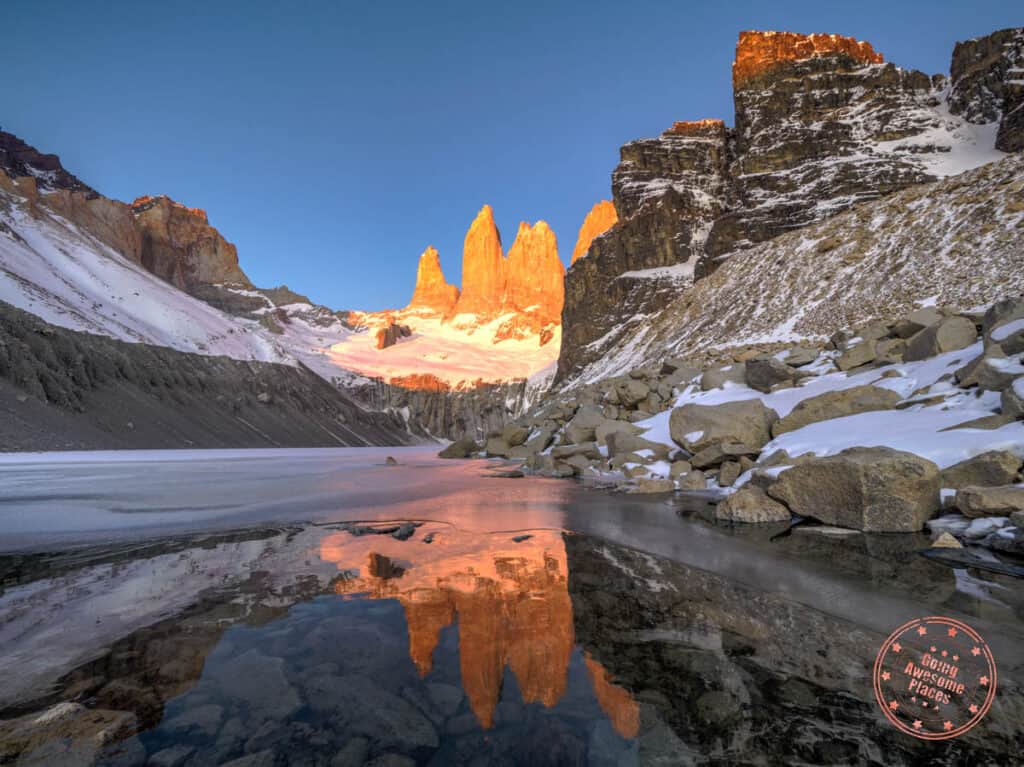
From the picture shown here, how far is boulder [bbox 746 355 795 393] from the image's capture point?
13453 millimetres

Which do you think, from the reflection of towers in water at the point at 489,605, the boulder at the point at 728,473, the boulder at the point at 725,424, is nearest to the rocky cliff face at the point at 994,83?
the boulder at the point at 725,424

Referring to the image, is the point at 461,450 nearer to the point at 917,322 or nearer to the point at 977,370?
the point at 917,322

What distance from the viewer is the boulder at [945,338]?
10.5m

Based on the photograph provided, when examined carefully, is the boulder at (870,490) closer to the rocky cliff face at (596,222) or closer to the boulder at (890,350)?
the boulder at (890,350)

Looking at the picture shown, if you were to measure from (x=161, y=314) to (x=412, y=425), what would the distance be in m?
66.3

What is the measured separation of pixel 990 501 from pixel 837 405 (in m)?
4.83

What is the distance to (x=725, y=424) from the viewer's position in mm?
11461

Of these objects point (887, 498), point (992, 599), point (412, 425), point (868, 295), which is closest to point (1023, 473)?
point (887, 498)

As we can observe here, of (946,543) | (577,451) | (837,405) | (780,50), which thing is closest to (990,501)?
(946,543)

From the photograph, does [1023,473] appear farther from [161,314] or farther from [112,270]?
[112,270]

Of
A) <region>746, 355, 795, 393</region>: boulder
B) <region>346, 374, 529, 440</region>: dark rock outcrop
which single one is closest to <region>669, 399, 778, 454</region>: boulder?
<region>746, 355, 795, 393</region>: boulder

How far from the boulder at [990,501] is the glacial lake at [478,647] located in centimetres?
67

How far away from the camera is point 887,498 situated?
647 centimetres

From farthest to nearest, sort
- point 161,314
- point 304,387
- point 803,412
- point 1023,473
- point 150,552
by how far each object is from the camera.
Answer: point 304,387 < point 161,314 < point 803,412 < point 150,552 < point 1023,473
